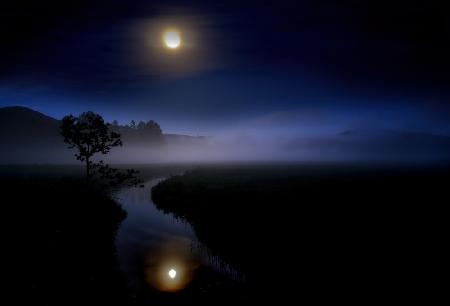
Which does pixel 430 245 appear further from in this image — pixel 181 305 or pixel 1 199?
pixel 1 199

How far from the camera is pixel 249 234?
2292 centimetres

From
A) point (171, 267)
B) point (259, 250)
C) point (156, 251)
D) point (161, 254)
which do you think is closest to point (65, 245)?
point (156, 251)

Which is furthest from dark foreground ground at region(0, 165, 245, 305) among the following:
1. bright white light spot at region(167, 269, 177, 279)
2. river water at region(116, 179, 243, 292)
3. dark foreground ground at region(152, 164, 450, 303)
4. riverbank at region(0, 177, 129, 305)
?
dark foreground ground at region(152, 164, 450, 303)

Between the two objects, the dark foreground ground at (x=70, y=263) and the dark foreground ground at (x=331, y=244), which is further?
the dark foreground ground at (x=331, y=244)

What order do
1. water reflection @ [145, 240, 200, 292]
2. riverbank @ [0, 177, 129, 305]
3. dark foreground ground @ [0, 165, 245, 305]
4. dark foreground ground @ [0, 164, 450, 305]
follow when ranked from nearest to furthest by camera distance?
dark foreground ground @ [0, 165, 245, 305]
dark foreground ground @ [0, 164, 450, 305]
riverbank @ [0, 177, 129, 305]
water reflection @ [145, 240, 200, 292]

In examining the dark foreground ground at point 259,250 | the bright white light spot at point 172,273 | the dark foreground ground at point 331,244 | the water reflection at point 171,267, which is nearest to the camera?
the dark foreground ground at point 259,250

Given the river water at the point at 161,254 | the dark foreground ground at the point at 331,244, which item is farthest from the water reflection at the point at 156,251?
the dark foreground ground at the point at 331,244

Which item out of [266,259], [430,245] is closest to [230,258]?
[266,259]

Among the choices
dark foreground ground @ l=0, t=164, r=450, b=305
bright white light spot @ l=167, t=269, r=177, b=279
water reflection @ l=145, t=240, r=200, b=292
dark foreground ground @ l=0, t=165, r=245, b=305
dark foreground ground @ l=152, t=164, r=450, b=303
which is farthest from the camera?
bright white light spot @ l=167, t=269, r=177, b=279

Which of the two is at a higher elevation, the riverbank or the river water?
the riverbank

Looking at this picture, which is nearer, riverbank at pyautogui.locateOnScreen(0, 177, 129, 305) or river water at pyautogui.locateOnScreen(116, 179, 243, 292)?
riverbank at pyautogui.locateOnScreen(0, 177, 129, 305)

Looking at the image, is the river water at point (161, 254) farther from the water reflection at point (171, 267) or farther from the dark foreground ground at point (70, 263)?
the dark foreground ground at point (70, 263)

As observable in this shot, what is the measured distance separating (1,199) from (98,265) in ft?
70.9

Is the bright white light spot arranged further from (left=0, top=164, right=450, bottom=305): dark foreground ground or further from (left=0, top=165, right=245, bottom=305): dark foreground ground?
(left=0, top=164, right=450, bottom=305): dark foreground ground
